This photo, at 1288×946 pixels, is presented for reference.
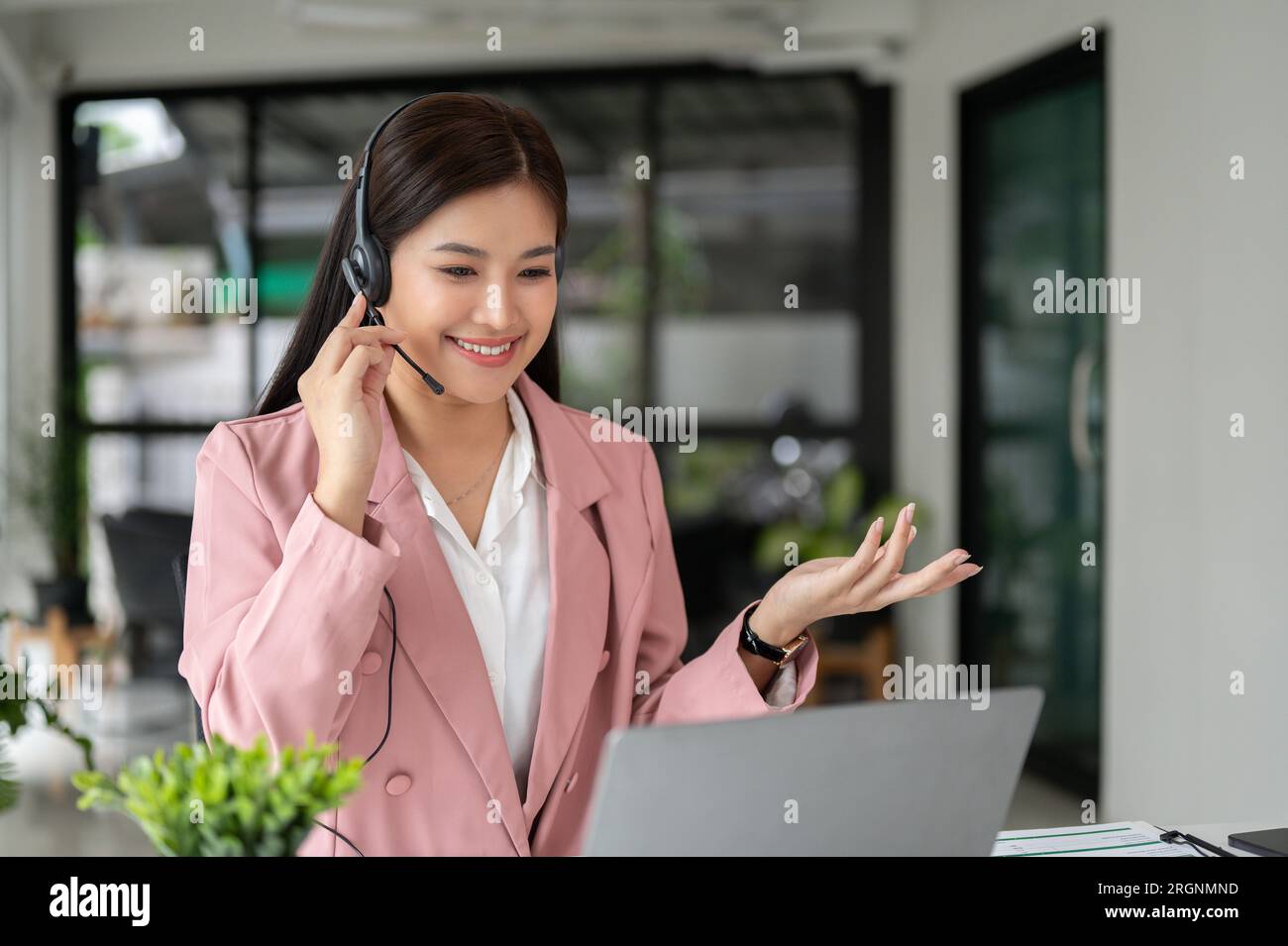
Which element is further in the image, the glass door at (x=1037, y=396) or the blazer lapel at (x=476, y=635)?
the glass door at (x=1037, y=396)

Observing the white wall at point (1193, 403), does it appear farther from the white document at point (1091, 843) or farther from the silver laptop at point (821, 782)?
the silver laptop at point (821, 782)

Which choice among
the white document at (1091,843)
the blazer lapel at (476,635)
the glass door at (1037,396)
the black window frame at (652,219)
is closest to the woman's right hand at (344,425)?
the blazer lapel at (476,635)

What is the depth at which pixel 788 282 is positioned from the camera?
16.8 ft

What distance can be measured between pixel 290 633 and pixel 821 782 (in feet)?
1.70

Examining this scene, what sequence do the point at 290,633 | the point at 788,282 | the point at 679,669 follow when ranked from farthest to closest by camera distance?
1. the point at 788,282
2. the point at 679,669
3. the point at 290,633

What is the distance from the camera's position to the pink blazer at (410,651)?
1052 mm

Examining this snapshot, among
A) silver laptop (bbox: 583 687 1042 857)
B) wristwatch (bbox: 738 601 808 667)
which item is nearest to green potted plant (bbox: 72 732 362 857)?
silver laptop (bbox: 583 687 1042 857)

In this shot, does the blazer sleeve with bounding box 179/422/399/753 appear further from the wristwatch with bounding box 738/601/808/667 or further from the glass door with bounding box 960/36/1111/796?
the glass door with bounding box 960/36/1111/796

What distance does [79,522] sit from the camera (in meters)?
5.17

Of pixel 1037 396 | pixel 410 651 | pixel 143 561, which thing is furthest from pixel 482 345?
pixel 1037 396

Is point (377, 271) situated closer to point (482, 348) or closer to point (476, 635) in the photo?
point (482, 348)

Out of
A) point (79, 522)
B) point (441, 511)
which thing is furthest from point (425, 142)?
point (79, 522)

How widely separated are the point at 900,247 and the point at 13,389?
13.4 feet
